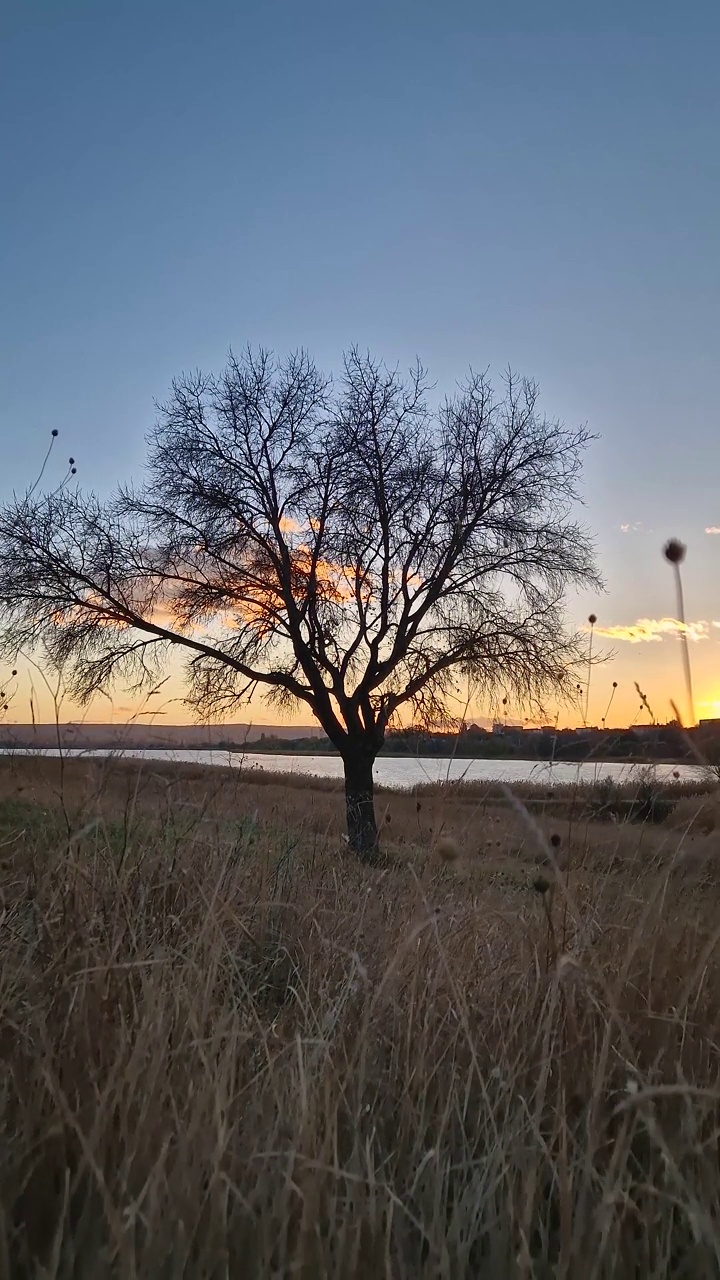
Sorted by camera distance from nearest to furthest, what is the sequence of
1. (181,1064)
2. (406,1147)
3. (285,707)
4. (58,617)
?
(406,1147) < (181,1064) < (58,617) < (285,707)

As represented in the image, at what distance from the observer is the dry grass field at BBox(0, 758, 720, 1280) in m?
1.56

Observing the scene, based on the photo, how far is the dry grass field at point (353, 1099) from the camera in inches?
61.6

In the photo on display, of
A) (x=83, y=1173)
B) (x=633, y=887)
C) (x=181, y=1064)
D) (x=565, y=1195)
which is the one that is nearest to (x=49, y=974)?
(x=181, y=1064)

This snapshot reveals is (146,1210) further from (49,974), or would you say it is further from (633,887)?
(633,887)

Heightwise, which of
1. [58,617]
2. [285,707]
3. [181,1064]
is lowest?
[181,1064]

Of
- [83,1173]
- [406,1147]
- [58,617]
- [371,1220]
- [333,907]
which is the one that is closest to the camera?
[371,1220]

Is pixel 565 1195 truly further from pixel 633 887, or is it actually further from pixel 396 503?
pixel 396 503

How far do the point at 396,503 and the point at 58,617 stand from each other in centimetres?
595

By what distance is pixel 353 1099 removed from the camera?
7.14 ft

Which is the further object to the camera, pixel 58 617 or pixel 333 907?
pixel 58 617

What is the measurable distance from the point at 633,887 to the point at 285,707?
43.1 ft

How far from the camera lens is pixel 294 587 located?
16062 millimetres

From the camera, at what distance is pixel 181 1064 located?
218 cm

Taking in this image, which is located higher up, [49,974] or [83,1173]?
[49,974]
